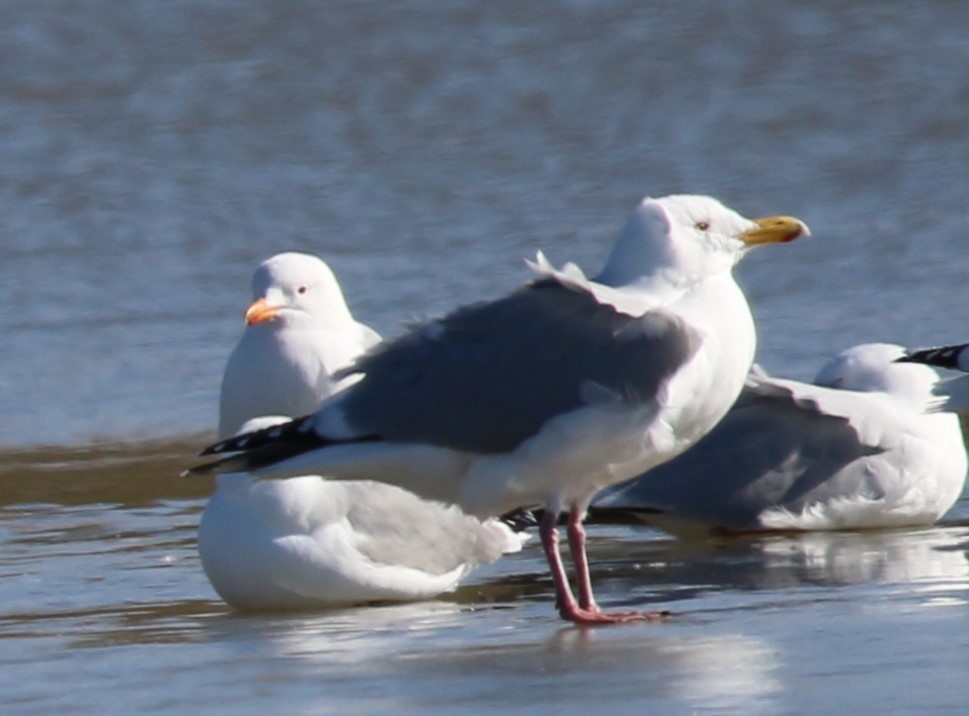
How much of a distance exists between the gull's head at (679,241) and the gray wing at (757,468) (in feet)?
4.97

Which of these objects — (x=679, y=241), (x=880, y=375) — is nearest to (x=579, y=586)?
(x=679, y=241)

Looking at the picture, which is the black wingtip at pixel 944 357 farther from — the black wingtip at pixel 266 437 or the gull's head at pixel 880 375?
the black wingtip at pixel 266 437

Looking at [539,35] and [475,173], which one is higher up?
[539,35]

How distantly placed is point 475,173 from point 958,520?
6757mm

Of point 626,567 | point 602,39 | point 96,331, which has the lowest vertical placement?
point 626,567

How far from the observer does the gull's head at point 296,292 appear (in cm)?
739

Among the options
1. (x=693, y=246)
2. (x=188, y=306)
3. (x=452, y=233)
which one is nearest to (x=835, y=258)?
(x=452, y=233)

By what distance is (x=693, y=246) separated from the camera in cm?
583

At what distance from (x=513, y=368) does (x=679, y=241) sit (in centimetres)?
54

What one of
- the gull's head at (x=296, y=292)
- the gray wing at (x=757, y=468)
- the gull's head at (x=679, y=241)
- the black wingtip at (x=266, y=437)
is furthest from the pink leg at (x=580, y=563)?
the gull's head at (x=296, y=292)

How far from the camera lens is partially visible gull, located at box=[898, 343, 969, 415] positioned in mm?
6688

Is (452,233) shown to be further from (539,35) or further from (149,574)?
(149,574)

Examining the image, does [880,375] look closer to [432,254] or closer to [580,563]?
[580,563]

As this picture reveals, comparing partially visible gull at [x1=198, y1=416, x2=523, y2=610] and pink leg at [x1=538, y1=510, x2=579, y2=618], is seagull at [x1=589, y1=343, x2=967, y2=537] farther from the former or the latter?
pink leg at [x1=538, y1=510, x2=579, y2=618]
